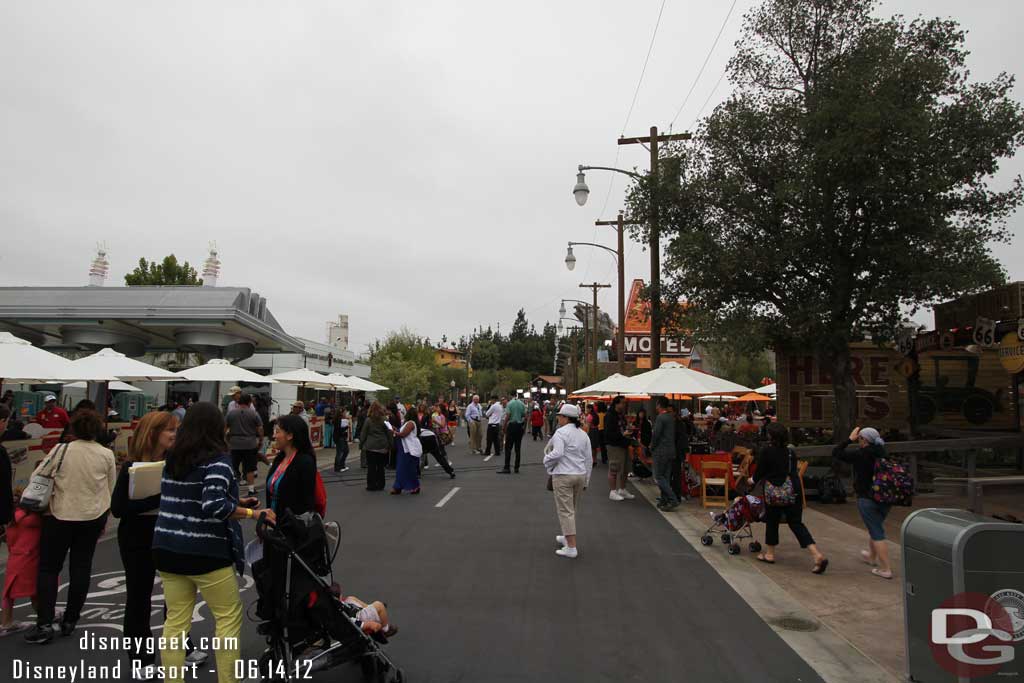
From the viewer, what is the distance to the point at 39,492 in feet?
16.2

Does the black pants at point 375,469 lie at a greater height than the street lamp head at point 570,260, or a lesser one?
lesser

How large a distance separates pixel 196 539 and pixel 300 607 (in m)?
0.71

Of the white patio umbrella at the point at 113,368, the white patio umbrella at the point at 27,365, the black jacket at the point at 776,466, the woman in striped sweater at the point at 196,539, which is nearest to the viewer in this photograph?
the woman in striped sweater at the point at 196,539

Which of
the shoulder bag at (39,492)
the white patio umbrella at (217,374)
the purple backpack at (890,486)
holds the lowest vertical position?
the purple backpack at (890,486)

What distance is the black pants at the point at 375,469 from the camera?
1355cm

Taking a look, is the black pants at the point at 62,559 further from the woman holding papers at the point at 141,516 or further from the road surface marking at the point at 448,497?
the road surface marking at the point at 448,497

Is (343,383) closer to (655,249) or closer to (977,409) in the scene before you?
(655,249)

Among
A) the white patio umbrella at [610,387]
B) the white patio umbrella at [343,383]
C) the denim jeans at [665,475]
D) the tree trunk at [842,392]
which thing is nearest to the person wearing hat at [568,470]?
the denim jeans at [665,475]

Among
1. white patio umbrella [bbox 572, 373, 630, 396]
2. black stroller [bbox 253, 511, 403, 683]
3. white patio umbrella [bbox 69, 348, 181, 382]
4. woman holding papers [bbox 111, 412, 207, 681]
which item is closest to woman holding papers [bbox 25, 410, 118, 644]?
woman holding papers [bbox 111, 412, 207, 681]

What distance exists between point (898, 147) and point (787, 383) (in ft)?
24.6

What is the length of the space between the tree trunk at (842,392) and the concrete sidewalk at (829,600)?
494 cm

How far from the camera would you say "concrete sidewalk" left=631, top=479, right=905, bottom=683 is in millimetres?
5000

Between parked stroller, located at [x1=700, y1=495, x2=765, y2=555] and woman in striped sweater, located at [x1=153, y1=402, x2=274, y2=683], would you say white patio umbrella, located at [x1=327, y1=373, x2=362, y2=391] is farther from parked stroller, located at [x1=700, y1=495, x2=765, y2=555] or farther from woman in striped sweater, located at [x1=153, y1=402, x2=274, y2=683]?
woman in striped sweater, located at [x1=153, y1=402, x2=274, y2=683]

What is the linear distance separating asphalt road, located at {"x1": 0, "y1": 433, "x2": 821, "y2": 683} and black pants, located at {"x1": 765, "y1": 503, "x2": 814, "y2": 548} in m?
0.94
